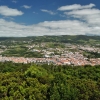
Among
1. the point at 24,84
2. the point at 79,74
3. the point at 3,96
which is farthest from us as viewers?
the point at 79,74

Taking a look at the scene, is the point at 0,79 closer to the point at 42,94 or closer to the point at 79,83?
the point at 42,94

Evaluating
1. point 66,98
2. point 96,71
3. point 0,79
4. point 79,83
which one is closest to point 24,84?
point 0,79

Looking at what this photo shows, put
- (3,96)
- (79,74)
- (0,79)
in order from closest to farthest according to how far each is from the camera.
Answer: (3,96) < (0,79) < (79,74)

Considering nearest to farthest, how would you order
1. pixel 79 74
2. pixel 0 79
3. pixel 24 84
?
pixel 24 84
pixel 0 79
pixel 79 74

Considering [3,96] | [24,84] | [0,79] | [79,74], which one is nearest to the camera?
[3,96]

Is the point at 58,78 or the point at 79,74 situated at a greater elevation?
the point at 58,78

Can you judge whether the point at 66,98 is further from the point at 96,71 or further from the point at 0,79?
the point at 96,71

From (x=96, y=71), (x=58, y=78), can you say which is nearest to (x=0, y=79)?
(x=58, y=78)

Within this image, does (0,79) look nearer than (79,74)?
Yes

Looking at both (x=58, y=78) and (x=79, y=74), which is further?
(x=79, y=74)
